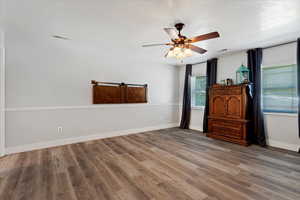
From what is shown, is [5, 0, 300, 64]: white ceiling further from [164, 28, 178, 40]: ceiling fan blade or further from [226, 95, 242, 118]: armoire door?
[226, 95, 242, 118]: armoire door

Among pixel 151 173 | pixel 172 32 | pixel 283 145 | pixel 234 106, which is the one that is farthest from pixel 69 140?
pixel 283 145

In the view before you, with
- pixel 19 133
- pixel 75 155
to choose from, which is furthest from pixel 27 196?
pixel 19 133

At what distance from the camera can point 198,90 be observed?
5.33 meters

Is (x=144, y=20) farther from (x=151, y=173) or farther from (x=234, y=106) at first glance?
(x=234, y=106)

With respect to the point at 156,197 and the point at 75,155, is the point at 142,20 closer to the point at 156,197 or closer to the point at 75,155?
the point at 156,197

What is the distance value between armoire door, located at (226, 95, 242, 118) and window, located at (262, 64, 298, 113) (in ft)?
2.13

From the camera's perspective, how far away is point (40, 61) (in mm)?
3320

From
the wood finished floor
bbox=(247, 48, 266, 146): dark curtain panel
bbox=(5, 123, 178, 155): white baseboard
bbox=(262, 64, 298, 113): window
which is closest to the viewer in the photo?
the wood finished floor

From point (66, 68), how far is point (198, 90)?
437cm

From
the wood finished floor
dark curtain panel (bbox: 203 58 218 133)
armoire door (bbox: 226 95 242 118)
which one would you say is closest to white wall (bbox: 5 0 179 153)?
the wood finished floor

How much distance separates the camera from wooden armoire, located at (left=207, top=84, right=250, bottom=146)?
3500mm

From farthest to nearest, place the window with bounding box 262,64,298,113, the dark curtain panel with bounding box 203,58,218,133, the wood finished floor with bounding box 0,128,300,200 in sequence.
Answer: the dark curtain panel with bounding box 203,58,218,133 → the window with bounding box 262,64,298,113 → the wood finished floor with bounding box 0,128,300,200

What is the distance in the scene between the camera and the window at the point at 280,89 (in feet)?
10.5

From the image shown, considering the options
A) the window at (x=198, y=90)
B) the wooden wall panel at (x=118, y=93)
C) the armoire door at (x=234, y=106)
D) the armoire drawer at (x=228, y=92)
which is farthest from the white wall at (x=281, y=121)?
the wooden wall panel at (x=118, y=93)
